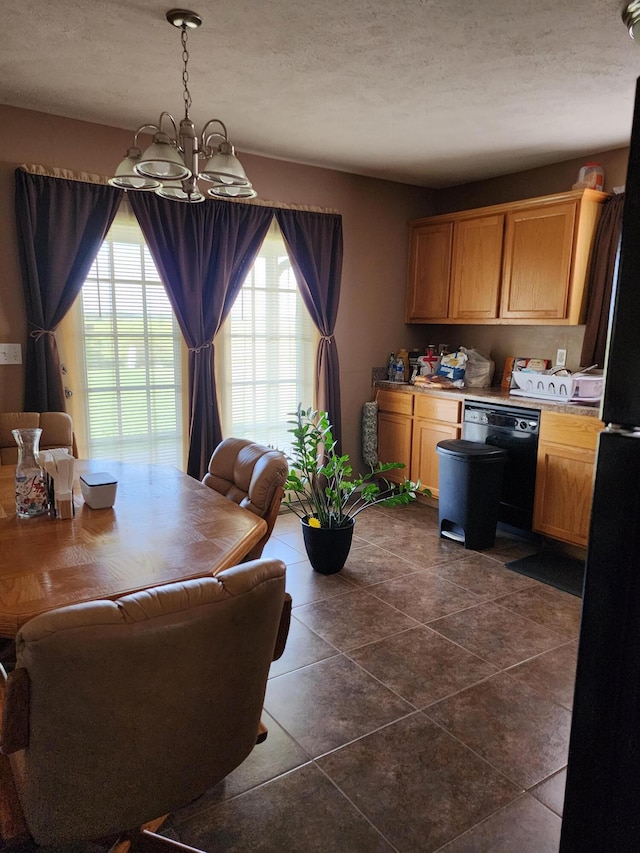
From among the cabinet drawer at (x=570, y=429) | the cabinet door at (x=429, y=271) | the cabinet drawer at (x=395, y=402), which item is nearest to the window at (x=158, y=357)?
the cabinet drawer at (x=395, y=402)

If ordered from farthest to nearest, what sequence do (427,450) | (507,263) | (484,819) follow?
(427,450), (507,263), (484,819)

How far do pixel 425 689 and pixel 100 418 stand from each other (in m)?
2.59

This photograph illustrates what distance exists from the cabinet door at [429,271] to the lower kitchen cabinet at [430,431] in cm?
81

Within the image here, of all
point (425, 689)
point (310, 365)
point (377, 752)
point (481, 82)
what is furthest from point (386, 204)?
point (377, 752)

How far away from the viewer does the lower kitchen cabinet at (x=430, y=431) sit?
438cm

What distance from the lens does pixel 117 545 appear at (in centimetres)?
176

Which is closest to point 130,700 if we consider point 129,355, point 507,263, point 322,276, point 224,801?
point 224,801

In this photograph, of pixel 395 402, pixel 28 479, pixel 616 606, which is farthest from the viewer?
pixel 395 402

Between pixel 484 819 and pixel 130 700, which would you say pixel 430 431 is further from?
pixel 130 700

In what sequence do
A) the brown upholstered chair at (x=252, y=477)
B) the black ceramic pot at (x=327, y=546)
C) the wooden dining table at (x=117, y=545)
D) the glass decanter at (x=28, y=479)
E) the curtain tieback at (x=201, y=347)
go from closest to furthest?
the wooden dining table at (x=117, y=545), the glass decanter at (x=28, y=479), the brown upholstered chair at (x=252, y=477), the black ceramic pot at (x=327, y=546), the curtain tieback at (x=201, y=347)

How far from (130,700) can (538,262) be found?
12.7 ft

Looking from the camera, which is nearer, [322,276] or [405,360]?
[322,276]

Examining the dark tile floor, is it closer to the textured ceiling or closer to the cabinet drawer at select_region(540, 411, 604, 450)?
the cabinet drawer at select_region(540, 411, 604, 450)

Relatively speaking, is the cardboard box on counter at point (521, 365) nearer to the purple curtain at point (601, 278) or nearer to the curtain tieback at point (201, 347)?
the purple curtain at point (601, 278)
